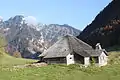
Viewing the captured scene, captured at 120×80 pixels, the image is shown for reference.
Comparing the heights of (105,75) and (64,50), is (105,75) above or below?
below

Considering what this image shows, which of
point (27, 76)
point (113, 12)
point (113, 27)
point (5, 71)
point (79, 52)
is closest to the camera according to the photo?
point (27, 76)

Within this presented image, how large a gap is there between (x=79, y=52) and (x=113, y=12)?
86713mm

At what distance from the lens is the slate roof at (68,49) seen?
71.0 metres

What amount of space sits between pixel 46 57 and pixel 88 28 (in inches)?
3903

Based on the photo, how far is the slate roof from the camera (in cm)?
7102

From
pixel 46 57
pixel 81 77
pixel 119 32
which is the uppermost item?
pixel 119 32

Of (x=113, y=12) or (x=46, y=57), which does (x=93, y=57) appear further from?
(x=113, y=12)

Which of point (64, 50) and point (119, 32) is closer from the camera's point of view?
point (64, 50)

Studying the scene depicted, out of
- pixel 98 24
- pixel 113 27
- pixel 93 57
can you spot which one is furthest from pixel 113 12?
pixel 93 57

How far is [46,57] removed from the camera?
71812 mm

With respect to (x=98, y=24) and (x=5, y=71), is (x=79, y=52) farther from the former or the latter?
(x=98, y=24)

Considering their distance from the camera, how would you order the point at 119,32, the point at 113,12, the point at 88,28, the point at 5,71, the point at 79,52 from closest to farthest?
the point at 5,71 → the point at 79,52 → the point at 119,32 → the point at 113,12 → the point at 88,28

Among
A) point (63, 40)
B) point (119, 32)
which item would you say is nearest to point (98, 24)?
point (119, 32)

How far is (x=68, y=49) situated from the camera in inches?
2825
